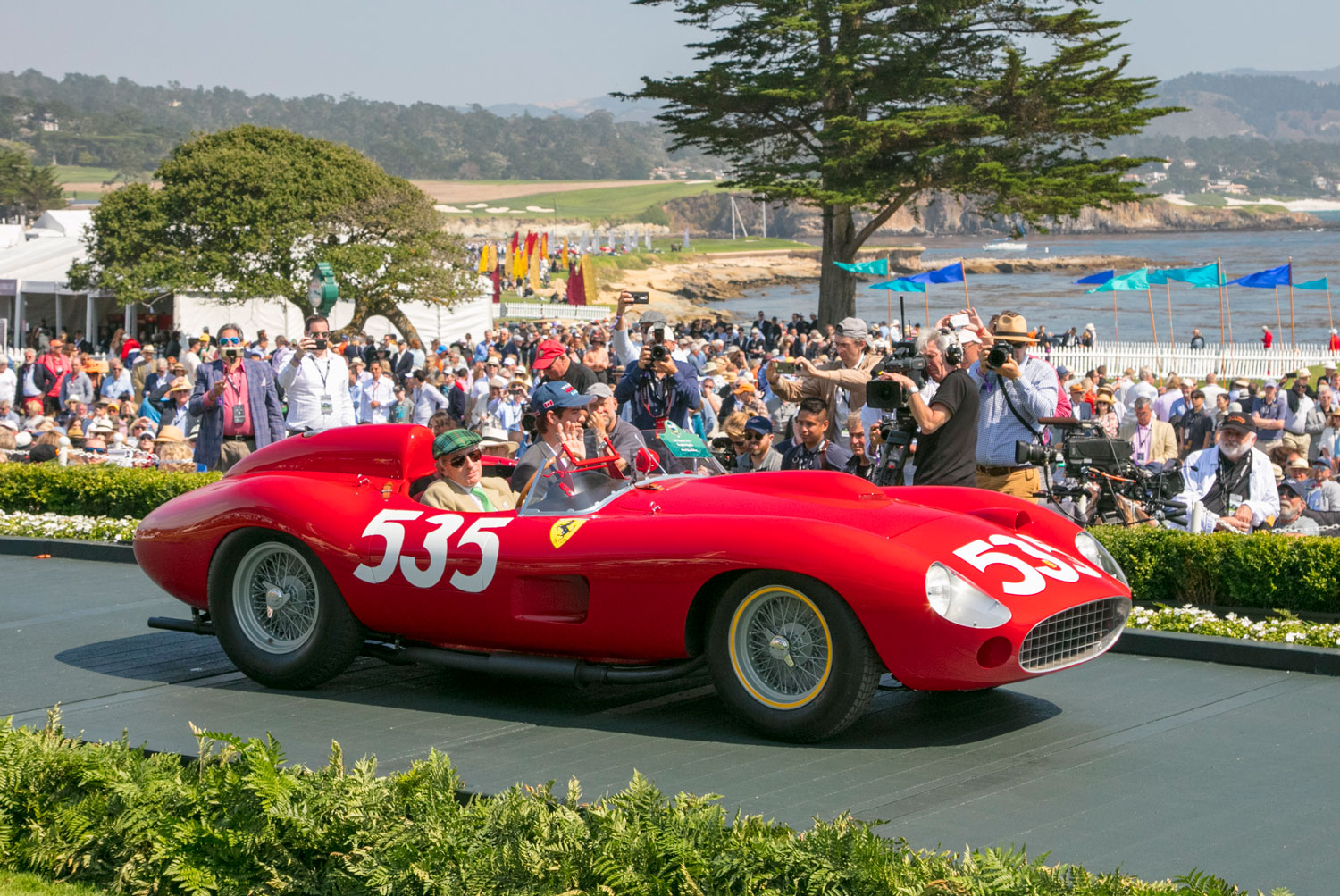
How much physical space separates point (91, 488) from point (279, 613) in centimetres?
740

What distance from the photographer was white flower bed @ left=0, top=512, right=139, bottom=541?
12.0 metres

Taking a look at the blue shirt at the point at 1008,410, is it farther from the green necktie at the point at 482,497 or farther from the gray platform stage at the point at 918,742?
the green necktie at the point at 482,497

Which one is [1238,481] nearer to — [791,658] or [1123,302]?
[791,658]

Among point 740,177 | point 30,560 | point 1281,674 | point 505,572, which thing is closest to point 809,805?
point 505,572

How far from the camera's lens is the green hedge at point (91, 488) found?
13.0 m

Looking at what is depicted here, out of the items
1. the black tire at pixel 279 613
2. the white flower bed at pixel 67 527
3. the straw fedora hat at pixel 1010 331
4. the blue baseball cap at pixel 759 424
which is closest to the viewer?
the black tire at pixel 279 613

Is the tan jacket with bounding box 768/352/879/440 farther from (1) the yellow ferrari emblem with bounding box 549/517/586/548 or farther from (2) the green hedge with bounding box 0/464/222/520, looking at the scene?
(2) the green hedge with bounding box 0/464/222/520

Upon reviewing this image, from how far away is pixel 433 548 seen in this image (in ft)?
21.0

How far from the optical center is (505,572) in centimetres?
618

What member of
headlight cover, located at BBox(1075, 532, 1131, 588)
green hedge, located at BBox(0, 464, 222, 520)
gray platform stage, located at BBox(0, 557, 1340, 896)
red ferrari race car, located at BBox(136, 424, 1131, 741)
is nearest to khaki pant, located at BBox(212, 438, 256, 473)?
green hedge, located at BBox(0, 464, 222, 520)

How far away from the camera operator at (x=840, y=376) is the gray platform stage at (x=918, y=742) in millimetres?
2773

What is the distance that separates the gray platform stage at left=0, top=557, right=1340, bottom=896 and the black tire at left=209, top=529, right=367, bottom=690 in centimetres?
15

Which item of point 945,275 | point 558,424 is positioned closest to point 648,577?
point 558,424

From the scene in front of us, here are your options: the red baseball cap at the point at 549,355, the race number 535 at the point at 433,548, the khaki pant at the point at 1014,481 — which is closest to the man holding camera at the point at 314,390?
the red baseball cap at the point at 549,355
